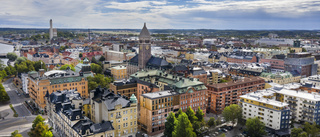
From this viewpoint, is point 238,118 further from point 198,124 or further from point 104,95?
point 104,95

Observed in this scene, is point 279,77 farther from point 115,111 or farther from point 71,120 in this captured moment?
point 71,120

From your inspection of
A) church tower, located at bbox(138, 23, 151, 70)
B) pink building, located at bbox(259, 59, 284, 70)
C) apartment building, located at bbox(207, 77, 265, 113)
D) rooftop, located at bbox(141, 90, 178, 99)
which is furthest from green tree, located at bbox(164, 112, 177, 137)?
pink building, located at bbox(259, 59, 284, 70)

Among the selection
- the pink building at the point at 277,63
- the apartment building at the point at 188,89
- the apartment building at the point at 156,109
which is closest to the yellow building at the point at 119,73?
the apartment building at the point at 188,89

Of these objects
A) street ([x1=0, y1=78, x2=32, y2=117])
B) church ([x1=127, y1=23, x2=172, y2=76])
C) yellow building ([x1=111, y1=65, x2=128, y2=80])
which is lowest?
street ([x1=0, y1=78, x2=32, y2=117])

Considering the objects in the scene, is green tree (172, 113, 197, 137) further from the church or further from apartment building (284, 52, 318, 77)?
apartment building (284, 52, 318, 77)

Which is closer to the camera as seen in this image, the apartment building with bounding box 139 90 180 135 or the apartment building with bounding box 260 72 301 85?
the apartment building with bounding box 139 90 180 135

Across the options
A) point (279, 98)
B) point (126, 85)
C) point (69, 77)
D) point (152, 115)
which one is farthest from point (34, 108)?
point (279, 98)
